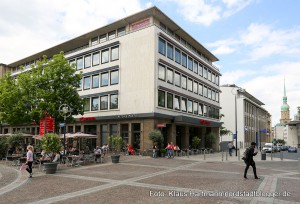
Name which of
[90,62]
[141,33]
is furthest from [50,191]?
[90,62]

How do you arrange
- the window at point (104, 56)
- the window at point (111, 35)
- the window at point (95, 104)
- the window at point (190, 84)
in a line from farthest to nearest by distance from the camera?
the window at point (190, 84)
the window at point (111, 35)
the window at point (95, 104)
the window at point (104, 56)

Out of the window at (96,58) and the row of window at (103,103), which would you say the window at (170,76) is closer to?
the row of window at (103,103)

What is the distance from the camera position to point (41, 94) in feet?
94.3

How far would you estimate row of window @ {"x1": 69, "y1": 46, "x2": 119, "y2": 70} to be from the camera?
38500 millimetres

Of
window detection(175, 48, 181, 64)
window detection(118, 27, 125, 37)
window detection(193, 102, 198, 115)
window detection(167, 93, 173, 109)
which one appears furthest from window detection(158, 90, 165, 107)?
window detection(118, 27, 125, 37)

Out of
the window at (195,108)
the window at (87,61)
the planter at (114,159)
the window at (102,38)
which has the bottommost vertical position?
the planter at (114,159)

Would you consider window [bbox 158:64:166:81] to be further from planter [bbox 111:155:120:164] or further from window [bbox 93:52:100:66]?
planter [bbox 111:155:120:164]

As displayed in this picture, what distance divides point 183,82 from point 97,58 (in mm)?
12674

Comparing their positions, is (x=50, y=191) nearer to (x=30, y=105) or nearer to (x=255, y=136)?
(x=30, y=105)

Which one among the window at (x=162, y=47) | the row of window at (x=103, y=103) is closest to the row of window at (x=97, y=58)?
the row of window at (x=103, y=103)

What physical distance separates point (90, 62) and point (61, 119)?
1346 centimetres

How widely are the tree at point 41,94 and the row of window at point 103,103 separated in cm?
722

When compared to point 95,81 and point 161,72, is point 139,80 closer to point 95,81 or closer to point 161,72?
point 161,72

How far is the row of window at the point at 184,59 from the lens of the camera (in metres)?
36.6
